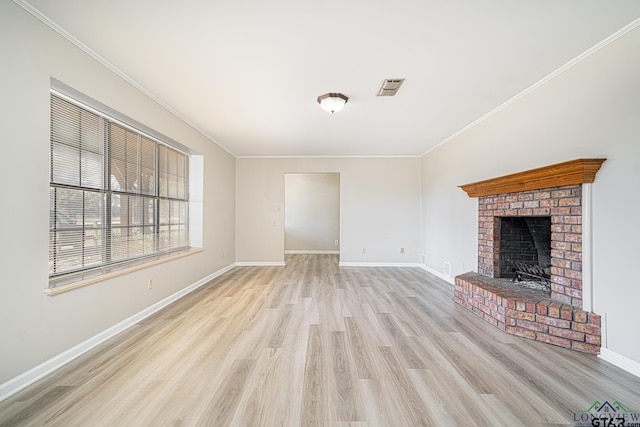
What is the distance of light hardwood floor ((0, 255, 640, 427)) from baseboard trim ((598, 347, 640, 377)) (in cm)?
5

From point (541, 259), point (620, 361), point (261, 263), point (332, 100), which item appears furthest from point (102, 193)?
point (541, 259)

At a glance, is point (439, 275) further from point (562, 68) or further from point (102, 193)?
point (102, 193)

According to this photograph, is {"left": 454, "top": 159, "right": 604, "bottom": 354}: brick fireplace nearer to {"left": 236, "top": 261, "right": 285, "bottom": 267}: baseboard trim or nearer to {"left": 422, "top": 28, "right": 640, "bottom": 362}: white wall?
{"left": 422, "top": 28, "right": 640, "bottom": 362}: white wall

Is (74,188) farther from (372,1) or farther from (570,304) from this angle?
(570,304)

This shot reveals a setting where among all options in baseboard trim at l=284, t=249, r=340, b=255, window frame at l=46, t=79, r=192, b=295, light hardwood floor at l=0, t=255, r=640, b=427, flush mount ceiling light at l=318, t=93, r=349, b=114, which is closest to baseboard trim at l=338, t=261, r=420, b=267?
baseboard trim at l=284, t=249, r=340, b=255

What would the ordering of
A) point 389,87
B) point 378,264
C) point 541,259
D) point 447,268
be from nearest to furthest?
point 389,87 → point 541,259 → point 447,268 → point 378,264

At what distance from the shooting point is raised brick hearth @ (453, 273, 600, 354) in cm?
225

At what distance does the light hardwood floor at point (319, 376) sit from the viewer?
156 centimetres

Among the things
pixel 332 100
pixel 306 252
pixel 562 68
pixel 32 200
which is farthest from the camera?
pixel 306 252

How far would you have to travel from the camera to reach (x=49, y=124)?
6.55ft

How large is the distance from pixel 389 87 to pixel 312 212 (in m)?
5.85

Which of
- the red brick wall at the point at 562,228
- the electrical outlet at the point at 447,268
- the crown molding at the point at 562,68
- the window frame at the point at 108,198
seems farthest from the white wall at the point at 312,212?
the red brick wall at the point at 562,228

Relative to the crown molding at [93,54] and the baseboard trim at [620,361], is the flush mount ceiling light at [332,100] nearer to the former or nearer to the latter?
the crown molding at [93,54]
